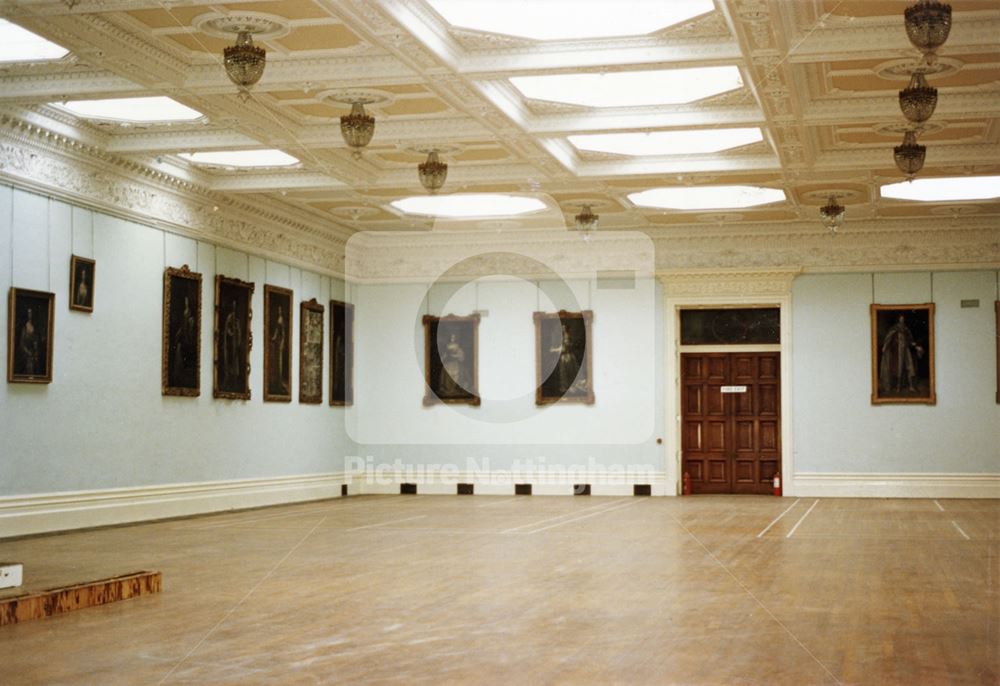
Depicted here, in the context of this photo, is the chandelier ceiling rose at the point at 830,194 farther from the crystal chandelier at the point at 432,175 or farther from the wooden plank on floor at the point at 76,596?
the wooden plank on floor at the point at 76,596

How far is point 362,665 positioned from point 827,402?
1811 centimetres

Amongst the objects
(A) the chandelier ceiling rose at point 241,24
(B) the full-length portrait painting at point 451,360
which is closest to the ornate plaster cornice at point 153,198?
(B) the full-length portrait painting at point 451,360

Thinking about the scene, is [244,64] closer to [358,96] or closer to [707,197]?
[358,96]

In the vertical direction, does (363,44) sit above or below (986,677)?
above

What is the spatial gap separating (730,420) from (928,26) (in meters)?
15.5

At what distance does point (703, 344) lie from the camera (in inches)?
955

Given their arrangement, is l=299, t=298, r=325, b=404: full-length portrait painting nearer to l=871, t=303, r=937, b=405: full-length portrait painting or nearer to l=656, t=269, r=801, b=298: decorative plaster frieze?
l=656, t=269, r=801, b=298: decorative plaster frieze

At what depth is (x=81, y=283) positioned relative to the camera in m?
16.0

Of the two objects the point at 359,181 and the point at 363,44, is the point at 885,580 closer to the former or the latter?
the point at 363,44

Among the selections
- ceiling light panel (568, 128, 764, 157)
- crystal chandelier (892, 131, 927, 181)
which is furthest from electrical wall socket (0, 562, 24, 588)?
crystal chandelier (892, 131, 927, 181)

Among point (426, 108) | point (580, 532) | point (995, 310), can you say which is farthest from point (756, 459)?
point (426, 108)

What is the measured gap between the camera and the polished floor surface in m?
6.70

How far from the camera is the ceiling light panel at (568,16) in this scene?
11648 millimetres

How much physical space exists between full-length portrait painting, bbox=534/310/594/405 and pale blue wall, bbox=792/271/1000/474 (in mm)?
4199
